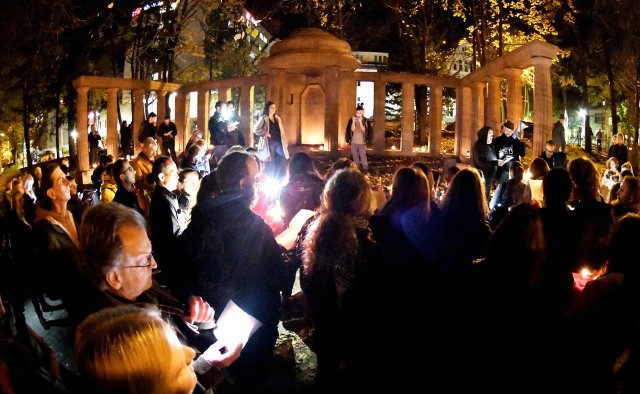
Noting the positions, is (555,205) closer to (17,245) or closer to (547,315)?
(547,315)

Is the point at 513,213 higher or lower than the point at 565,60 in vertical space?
lower

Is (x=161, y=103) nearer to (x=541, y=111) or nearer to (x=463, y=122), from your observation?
(x=463, y=122)

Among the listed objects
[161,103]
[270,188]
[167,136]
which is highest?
[161,103]

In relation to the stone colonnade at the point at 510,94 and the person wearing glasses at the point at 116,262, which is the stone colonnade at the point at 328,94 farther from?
the person wearing glasses at the point at 116,262

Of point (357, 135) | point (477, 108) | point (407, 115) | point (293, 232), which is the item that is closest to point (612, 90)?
point (477, 108)

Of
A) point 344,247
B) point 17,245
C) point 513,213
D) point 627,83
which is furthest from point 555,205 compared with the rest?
point 627,83

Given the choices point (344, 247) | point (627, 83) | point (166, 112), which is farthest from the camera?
point (627, 83)

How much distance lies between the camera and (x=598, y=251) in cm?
463

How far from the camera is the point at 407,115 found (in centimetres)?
1816

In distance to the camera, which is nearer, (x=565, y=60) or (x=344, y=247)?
(x=344, y=247)

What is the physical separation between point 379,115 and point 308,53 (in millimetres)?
2919

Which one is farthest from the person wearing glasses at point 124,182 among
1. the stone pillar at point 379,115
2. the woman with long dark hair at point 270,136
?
the stone pillar at point 379,115

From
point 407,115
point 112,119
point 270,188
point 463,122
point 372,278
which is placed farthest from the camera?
point 112,119

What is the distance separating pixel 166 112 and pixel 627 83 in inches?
1141
